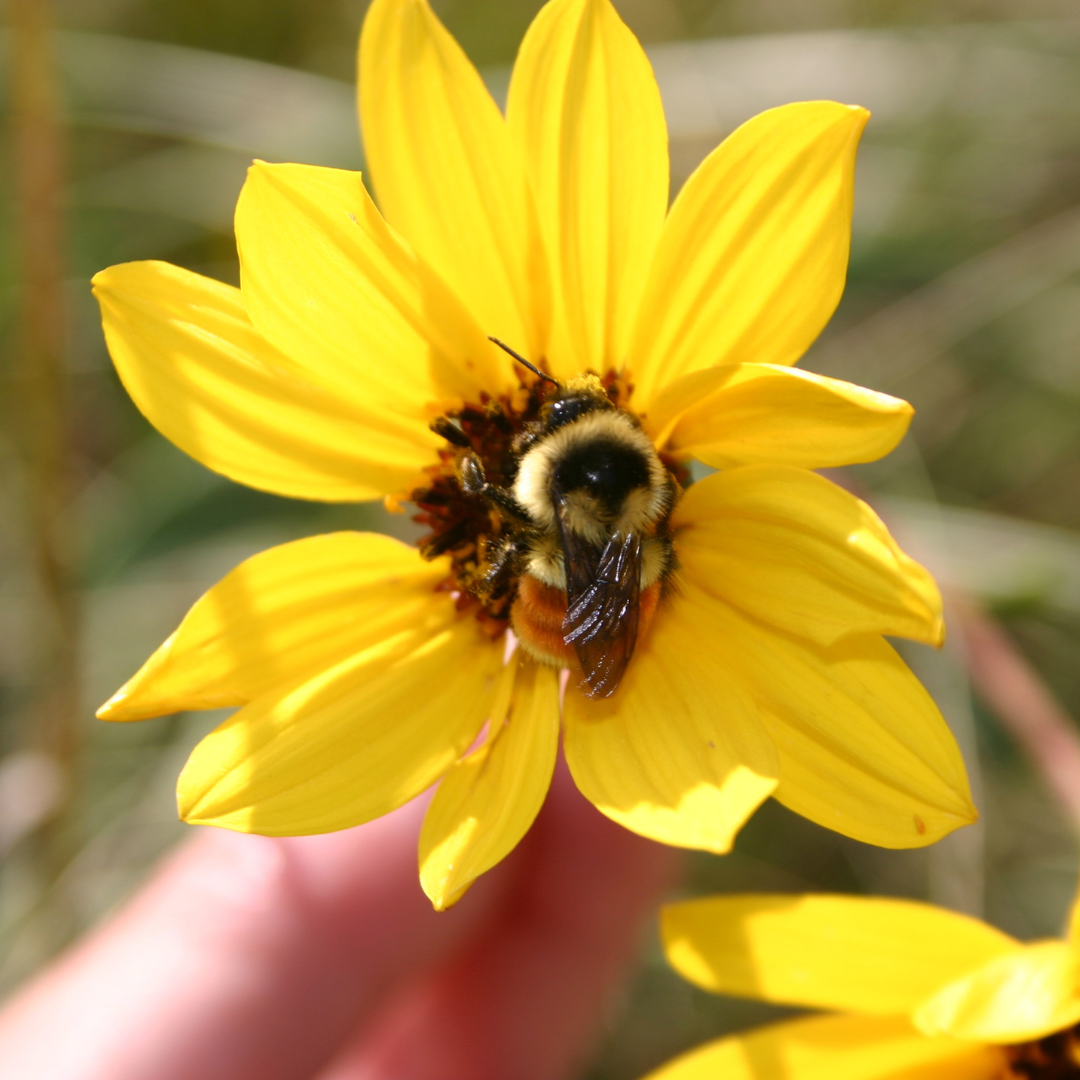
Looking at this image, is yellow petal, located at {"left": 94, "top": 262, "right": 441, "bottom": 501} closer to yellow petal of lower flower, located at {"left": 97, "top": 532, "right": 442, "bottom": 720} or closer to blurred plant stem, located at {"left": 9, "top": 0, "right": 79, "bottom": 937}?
yellow petal of lower flower, located at {"left": 97, "top": 532, "right": 442, "bottom": 720}

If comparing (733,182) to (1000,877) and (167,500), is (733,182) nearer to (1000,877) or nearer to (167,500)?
(167,500)

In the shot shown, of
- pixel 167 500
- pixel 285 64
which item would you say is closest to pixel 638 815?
pixel 167 500

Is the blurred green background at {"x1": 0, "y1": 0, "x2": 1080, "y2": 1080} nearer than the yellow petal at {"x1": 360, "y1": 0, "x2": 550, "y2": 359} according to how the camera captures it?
Answer: No

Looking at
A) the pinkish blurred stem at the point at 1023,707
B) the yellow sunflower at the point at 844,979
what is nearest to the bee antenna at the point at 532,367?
the yellow sunflower at the point at 844,979

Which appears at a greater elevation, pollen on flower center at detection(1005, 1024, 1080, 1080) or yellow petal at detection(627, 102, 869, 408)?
yellow petal at detection(627, 102, 869, 408)

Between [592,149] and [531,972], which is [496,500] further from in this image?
[531,972]

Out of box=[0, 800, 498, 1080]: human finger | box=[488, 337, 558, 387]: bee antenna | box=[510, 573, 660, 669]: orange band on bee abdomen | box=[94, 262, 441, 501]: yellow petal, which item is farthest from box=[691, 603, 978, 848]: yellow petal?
box=[0, 800, 498, 1080]: human finger

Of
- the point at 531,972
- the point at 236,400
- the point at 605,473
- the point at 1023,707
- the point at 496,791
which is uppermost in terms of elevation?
the point at 236,400

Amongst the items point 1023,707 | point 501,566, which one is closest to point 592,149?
point 501,566
